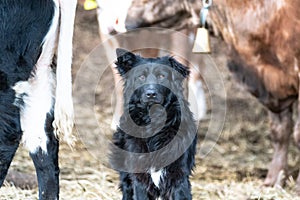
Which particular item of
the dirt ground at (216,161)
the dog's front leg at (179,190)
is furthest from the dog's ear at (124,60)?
the dirt ground at (216,161)

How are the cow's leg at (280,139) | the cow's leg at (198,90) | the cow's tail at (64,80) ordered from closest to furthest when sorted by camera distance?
the cow's tail at (64,80) → the cow's leg at (280,139) → the cow's leg at (198,90)

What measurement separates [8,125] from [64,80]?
1.05ft

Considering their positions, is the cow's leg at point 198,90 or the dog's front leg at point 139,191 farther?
the cow's leg at point 198,90

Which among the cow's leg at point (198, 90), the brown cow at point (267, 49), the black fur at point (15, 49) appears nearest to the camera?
the black fur at point (15, 49)

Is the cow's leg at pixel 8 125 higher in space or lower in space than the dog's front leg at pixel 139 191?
higher

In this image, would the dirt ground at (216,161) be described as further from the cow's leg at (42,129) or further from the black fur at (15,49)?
the black fur at (15,49)

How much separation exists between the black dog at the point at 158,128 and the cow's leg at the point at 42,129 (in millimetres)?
336

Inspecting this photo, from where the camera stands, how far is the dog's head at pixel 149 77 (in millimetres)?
3400

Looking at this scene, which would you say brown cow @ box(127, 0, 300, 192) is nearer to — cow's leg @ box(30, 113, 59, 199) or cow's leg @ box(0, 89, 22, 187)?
cow's leg @ box(30, 113, 59, 199)

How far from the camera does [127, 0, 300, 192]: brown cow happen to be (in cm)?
467

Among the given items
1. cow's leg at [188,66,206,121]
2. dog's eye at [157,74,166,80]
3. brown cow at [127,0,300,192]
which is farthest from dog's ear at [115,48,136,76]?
cow's leg at [188,66,206,121]

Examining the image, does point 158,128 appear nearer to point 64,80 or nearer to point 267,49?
point 64,80

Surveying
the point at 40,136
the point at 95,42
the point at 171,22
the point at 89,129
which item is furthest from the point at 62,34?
the point at 95,42

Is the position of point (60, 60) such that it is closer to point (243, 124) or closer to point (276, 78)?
point (276, 78)
